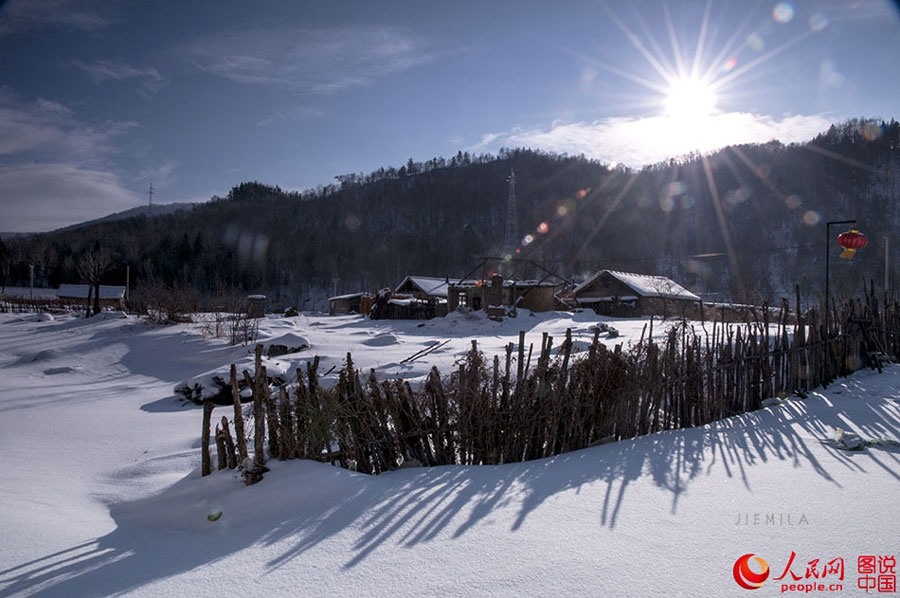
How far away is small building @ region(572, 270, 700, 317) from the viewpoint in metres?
34.6

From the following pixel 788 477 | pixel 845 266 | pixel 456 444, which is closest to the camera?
pixel 788 477


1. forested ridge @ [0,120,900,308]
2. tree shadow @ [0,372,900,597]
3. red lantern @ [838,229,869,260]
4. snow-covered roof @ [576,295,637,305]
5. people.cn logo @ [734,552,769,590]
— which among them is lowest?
tree shadow @ [0,372,900,597]

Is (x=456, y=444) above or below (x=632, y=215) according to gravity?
below

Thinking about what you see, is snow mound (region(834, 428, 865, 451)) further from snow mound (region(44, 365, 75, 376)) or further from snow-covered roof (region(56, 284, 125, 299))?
snow-covered roof (region(56, 284, 125, 299))

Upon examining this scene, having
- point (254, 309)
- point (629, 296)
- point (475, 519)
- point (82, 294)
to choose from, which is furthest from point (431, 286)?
point (82, 294)

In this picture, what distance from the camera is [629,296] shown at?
3522 centimetres

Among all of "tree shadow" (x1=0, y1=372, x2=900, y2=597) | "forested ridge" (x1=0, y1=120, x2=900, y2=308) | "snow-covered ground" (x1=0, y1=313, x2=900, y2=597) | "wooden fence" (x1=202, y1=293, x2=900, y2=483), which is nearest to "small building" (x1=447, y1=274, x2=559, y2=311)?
"wooden fence" (x1=202, y1=293, x2=900, y2=483)

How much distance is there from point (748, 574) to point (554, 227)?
10273 cm

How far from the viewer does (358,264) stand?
9788cm

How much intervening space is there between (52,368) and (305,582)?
14.2 metres

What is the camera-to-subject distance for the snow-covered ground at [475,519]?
2668mm

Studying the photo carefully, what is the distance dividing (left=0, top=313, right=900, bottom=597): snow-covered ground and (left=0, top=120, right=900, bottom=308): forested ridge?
228 ft

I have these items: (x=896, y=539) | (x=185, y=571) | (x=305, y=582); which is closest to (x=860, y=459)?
(x=896, y=539)

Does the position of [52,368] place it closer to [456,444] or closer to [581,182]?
[456,444]
